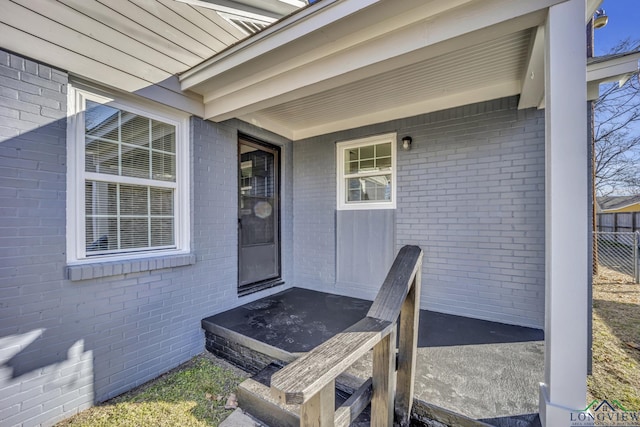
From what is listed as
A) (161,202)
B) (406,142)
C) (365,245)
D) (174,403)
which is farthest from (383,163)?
(174,403)

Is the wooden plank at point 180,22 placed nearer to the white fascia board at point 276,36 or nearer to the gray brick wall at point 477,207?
the white fascia board at point 276,36

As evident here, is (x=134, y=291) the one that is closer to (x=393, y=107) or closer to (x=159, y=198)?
(x=159, y=198)

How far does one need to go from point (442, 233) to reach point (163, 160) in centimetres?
333

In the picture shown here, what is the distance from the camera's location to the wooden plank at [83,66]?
1.91 metres

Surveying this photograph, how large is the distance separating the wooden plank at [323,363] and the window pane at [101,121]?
2.66 m

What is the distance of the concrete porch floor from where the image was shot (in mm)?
1729

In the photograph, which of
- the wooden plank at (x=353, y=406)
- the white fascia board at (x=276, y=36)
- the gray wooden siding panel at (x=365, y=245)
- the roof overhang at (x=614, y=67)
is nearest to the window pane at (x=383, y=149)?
the gray wooden siding panel at (x=365, y=245)

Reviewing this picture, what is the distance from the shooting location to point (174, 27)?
2750mm

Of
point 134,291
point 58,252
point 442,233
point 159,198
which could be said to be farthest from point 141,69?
point 442,233

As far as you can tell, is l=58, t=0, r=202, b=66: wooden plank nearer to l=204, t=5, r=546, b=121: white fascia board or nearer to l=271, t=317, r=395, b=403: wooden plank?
l=204, t=5, r=546, b=121: white fascia board

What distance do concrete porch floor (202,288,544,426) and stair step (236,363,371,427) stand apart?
0.14 meters

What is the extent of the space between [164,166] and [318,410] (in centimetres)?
278

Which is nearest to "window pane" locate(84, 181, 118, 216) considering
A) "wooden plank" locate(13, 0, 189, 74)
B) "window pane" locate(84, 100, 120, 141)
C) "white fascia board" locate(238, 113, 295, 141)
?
"window pane" locate(84, 100, 120, 141)

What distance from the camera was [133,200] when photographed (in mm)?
2625
